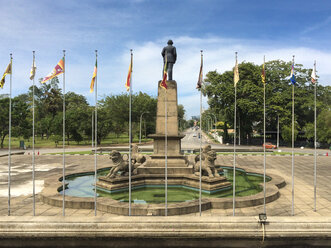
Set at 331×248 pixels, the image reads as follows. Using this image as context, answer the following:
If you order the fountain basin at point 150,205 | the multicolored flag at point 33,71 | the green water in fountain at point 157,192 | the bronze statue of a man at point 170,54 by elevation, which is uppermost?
the bronze statue of a man at point 170,54

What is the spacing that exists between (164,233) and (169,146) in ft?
23.4

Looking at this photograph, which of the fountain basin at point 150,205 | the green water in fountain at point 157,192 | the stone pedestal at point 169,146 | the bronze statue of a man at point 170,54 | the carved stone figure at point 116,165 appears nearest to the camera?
the fountain basin at point 150,205

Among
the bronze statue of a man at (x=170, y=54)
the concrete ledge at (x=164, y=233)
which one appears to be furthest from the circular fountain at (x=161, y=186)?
the concrete ledge at (x=164, y=233)

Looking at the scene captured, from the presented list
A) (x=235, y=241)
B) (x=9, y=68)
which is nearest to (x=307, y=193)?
(x=235, y=241)

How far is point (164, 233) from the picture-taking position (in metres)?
6.71

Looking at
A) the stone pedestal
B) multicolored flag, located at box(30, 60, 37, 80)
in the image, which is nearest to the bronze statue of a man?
the stone pedestal

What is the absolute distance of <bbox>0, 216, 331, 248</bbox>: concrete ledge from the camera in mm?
6707

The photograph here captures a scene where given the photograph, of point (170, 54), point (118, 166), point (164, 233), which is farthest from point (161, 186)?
point (170, 54)

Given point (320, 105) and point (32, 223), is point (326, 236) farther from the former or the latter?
point (320, 105)

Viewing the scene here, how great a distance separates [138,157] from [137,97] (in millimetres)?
43451

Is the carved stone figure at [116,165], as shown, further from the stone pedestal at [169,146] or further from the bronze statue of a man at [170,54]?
the bronze statue of a man at [170,54]

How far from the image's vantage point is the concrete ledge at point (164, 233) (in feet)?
22.0

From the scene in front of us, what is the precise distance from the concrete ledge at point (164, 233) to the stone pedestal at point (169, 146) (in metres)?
5.95

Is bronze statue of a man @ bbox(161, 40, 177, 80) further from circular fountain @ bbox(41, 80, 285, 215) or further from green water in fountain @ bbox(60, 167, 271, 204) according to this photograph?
green water in fountain @ bbox(60, 167, 271, 204)
